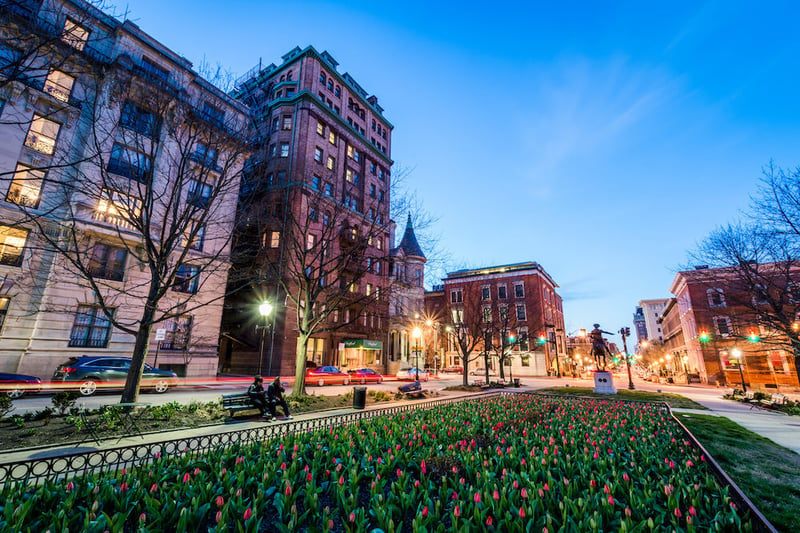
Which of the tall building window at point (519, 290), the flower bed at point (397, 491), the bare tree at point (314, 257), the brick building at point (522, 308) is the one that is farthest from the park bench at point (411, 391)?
the tall building window at point (519, 290)

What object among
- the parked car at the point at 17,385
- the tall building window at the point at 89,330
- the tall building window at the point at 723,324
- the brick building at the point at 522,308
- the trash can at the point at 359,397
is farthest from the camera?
the brick building at the point at 522,308

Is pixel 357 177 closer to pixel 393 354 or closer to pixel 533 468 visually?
pixel 393 354

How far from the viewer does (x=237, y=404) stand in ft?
38.6

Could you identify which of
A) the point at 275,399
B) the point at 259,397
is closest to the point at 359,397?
the point at 275,399

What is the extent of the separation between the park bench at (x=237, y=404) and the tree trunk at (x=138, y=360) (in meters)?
2.56

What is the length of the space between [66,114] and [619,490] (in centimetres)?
3243

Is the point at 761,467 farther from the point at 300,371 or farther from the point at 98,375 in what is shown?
the point at 98,375

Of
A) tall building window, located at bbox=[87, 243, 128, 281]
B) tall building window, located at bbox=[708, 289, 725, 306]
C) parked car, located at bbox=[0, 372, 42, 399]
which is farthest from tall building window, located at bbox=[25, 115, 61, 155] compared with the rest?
tall building window, located at bbox=[708, 289, 725, 306]

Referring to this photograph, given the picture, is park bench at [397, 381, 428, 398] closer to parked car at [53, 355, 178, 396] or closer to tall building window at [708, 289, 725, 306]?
parked car at [53, 355, 178, 396]

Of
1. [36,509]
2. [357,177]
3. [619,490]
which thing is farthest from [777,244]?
[357,177]

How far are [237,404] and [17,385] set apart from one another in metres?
10.4

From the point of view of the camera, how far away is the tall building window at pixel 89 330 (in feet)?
68.9

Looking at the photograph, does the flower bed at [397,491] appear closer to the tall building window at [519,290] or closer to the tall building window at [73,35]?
the tall building window at [73,35]

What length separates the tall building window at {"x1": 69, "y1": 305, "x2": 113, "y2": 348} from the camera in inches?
827
